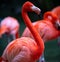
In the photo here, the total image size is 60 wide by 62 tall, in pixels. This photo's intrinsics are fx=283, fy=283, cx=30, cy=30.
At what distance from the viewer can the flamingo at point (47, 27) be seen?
3090 mm

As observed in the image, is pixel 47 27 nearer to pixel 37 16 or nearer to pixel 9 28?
pixel 37 16

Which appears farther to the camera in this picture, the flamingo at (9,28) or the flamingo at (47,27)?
the flamingo at (9,28)

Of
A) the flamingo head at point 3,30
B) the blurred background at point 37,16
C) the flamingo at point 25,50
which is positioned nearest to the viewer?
the flamingo at point 25,50

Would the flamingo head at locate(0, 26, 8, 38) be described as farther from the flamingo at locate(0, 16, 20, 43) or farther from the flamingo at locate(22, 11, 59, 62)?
the flamingo at locate(22, 11, 59, 62)

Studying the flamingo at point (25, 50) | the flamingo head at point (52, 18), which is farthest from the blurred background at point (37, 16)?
the flamingo at point (25, 50)

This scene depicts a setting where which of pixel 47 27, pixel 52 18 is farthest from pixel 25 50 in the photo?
pixel 52 18

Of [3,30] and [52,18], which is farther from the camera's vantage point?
[3,30]

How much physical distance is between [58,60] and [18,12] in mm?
2494

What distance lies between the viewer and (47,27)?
3.18m

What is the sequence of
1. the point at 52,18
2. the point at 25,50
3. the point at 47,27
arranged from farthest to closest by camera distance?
the point at 52,18 < the point at 47,27 < the point at 25,50

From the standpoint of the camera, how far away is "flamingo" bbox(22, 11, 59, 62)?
3090 millimetres

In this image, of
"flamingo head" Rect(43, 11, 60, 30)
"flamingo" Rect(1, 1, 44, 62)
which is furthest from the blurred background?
"flamingo" Rect(1, 1, 44, 62)

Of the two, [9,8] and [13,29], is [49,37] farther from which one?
[9,8]

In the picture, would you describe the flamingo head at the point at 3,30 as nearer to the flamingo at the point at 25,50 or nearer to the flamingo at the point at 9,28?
the flamingo at the point at 9,28
